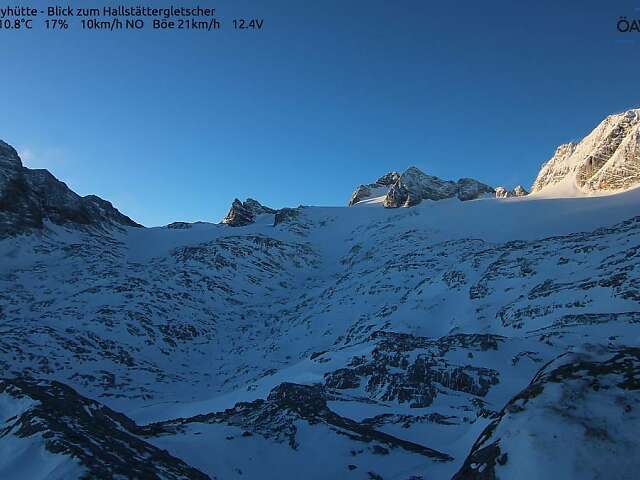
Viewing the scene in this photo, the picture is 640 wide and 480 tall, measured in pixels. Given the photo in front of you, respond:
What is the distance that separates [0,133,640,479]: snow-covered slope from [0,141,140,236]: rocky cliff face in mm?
2268

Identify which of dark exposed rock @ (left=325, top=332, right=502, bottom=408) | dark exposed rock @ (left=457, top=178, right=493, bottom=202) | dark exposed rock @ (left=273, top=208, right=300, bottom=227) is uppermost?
dark exposed rock @ (left=457, top=178, right=493, bottom=202)

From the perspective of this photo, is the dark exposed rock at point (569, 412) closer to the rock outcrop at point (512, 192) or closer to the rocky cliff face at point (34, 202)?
the rocky cliff face at point (34, 202)

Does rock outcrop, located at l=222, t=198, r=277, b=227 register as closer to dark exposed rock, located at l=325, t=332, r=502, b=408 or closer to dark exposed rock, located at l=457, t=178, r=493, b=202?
dark exposed rock, located at l=457, t=178, r=493, b=202

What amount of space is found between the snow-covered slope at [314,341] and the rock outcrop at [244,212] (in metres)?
22.9

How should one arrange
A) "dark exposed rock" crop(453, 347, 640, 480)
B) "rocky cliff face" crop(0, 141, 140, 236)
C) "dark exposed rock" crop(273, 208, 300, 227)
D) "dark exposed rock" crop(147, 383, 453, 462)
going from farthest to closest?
1. "dark exposed rock" crop(273, 208, 300, 227)
2. "rocky cliff face" crop(0, 141, 140, 236)
3. "dark exposed rock" crop(147, 383, 453, 462)
4. "dark exposed rock" crop(453, 347, 640, 480)

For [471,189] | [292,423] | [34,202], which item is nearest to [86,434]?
[292,423]

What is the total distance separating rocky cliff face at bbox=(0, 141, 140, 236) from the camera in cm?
7188

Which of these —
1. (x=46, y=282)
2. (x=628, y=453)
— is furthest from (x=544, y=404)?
(x=46, y=282)

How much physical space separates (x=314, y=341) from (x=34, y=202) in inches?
2444

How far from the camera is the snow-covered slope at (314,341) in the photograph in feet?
29.7

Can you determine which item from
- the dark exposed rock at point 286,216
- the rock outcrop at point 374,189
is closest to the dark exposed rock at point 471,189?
the rock outcrop at point 374,189

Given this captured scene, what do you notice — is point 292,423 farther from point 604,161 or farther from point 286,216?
point 286,216

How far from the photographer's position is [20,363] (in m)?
29.2

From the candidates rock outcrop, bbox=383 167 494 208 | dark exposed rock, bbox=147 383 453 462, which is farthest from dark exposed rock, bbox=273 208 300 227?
dark exposed rock, bbox=147 383 453 462
